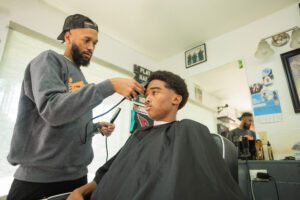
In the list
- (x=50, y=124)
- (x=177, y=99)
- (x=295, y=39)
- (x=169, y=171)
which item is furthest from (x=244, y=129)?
(x=50, y=124)

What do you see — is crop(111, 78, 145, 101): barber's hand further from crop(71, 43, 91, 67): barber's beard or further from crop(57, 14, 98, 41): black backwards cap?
crop(57, 14, 98, 41): black backwards cap

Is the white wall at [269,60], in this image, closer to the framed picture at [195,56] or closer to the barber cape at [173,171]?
the framed picture at [195,56]

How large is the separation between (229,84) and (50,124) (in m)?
3.14

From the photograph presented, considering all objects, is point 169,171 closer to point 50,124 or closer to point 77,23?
point 50,124

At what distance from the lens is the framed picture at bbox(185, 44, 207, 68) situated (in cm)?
274

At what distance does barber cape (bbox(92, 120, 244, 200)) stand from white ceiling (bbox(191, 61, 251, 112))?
1.91 metres

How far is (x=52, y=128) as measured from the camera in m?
0.86

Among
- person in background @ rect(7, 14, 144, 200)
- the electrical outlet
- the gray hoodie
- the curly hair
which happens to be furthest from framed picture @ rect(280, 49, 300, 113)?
the gray hoodie

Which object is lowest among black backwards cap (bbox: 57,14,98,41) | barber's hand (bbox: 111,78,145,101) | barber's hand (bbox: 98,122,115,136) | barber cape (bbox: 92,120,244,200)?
barber cape (bbox: 92,120,244,200)

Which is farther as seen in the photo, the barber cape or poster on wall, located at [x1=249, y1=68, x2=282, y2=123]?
poster on wall, located at [x1=249, y1=68, x2=282, y2=123]

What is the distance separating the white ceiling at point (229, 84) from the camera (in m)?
2.74

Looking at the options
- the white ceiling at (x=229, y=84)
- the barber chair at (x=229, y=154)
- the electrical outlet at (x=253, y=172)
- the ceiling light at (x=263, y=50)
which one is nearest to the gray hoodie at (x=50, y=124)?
the barber chair at (x=229, y=154)

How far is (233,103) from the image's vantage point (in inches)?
151

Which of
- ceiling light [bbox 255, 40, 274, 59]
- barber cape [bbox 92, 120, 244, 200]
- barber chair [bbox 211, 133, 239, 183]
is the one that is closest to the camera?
barber cape [bbox 92, 120, 244, 200]
